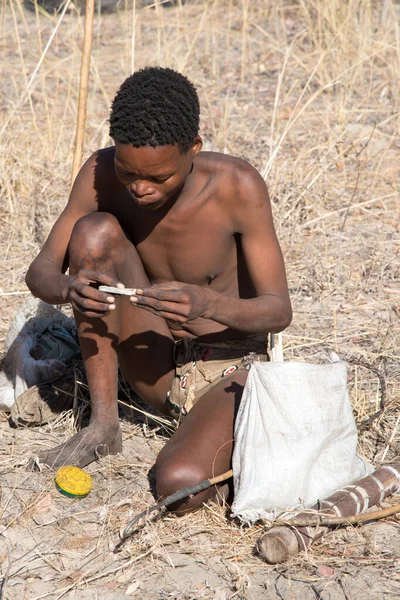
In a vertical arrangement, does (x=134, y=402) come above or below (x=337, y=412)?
below

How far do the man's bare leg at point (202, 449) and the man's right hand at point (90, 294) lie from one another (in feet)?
1.38

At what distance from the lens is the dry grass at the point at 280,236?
1.99 metres

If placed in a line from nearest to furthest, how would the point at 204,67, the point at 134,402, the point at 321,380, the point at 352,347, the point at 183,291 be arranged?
the point at 183,291 → the point at 321,380 → the point at 134,402 → the point at 352,347 → the point at 204,67

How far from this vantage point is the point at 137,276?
2.46 m

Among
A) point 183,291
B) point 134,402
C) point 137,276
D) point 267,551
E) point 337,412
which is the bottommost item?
point 134,402

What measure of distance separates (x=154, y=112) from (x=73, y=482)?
105 cm

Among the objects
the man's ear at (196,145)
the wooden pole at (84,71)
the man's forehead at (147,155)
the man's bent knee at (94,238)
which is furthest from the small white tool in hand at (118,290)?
the wooden pole at (84,71)

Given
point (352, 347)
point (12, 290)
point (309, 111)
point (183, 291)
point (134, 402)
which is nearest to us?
point (183, 291)

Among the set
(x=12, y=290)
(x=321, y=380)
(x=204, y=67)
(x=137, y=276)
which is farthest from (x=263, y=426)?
(x=204, y=67)

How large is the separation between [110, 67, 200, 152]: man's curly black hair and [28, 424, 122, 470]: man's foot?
0.89m

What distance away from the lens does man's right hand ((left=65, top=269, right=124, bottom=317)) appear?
2129mm

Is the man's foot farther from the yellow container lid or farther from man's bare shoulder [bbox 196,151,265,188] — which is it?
man's bare shoulder [bbox 196,151,265,188]

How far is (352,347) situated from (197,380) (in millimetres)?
896

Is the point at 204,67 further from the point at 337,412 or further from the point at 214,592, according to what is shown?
the point at 214,592
